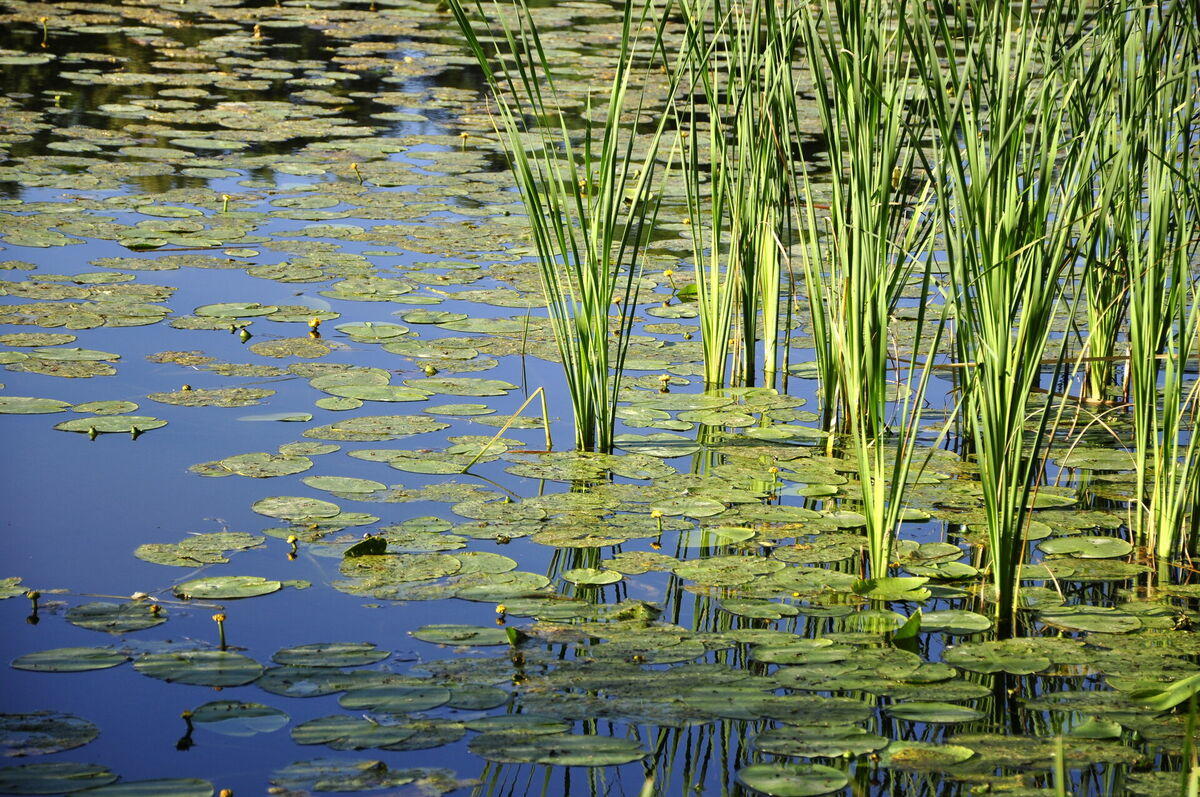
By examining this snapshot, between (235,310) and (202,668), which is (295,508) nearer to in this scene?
(202,668)

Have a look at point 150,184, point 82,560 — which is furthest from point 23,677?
point 150,184

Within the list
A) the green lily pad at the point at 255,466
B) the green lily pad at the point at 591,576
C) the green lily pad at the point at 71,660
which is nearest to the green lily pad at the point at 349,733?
the green lily pad at the point at 71,660

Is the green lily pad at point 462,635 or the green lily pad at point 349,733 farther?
the green lily pad at point 462,635

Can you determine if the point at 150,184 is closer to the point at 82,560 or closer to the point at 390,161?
the point at 390,161

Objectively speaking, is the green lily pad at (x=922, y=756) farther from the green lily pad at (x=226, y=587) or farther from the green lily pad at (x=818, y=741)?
the green lily pad at (x=226, y=587)

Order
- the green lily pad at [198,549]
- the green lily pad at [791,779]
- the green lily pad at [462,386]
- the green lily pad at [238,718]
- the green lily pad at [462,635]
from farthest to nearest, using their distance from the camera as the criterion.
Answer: the green lily pad at [462,386]
the green lily pad at [198,549]
the green lily pad at [462,635]
the green lily pad at [238,718]
the green lily pad at [791,779]

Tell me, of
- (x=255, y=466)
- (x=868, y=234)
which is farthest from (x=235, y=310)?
(x=868, y=234)

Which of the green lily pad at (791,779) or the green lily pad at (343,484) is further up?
the green lily pad at (343,484)

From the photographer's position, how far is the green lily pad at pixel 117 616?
244 cm

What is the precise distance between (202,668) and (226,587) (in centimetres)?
31

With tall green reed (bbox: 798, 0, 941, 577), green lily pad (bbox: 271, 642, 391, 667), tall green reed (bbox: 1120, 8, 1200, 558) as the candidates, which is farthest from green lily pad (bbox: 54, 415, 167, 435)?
tall green reed (bbox: 1120, 8, 1200, 558)

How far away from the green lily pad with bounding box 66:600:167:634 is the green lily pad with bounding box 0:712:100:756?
1.00ft

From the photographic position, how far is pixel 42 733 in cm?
207

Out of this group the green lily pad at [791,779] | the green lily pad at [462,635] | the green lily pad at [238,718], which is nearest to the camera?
the green lily pad at [791,779]
